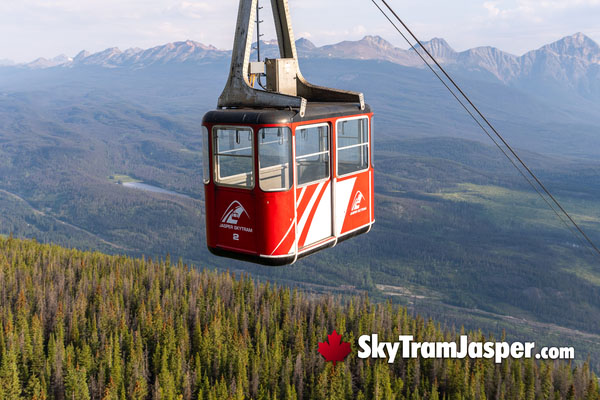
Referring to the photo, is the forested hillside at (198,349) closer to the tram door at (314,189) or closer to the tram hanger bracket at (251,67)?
the tram door at (314,189)

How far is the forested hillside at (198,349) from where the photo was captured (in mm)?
60125

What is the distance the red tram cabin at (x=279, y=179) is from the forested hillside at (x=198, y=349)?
39.7m

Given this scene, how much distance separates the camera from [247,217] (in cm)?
1559

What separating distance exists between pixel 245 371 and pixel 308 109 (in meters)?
52.8

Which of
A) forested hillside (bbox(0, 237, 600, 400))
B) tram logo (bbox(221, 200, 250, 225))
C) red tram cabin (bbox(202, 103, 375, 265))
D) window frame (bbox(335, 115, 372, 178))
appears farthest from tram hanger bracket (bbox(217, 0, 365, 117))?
forested hillside (bbox(0, 237, 600, 400))

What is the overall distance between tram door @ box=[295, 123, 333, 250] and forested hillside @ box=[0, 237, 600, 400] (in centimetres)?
3989

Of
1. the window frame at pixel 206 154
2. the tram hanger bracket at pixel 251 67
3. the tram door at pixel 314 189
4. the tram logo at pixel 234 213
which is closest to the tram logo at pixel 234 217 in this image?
the tram logo at pixel 234 213

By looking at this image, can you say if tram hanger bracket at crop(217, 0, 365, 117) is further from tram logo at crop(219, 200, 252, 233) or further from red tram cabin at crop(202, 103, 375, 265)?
tram logo at crop(219, 200, 252, 233)

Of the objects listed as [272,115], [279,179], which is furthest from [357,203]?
[272,115]

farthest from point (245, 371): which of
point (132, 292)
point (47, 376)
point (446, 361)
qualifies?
point (132, 292)

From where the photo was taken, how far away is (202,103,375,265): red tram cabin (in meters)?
15.0

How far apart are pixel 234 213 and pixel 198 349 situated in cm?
5858

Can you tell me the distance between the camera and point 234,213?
1591cm

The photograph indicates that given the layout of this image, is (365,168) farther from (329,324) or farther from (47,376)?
(329,324)
